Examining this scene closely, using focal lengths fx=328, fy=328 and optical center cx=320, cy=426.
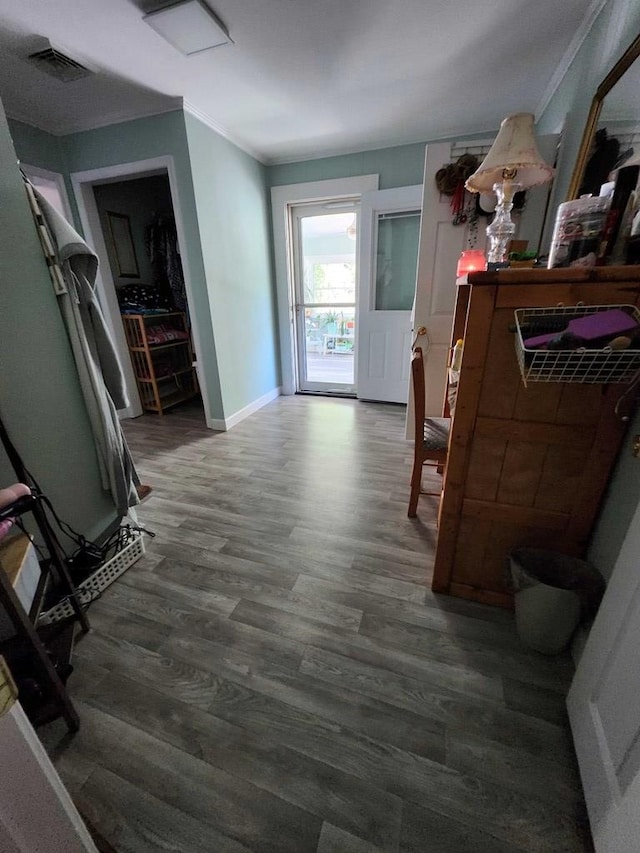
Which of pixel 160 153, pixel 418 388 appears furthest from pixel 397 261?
pixel 418 388

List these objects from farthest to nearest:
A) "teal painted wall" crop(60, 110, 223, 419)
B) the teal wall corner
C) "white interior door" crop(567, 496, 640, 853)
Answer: the teal wall corner, "teal painted wall" crop(60, 110, 223, 419), "white interior door" crop(567, 496, 640, 853)

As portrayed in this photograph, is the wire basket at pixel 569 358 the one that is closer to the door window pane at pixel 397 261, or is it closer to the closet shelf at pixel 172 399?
the door window pane at pixel 397 261

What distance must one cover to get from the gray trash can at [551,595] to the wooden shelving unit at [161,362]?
3.55 meters

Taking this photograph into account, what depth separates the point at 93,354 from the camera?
1524 millimetres

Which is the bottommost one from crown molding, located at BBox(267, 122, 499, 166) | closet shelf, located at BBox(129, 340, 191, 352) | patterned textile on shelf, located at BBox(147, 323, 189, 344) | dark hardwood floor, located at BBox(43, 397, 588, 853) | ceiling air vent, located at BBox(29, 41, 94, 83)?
dark hardwood floor, located at BBox(43, 397, 588, 853)

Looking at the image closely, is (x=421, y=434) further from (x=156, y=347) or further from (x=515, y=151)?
(x=156, y=347)

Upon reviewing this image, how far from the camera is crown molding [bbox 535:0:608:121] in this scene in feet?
5.11

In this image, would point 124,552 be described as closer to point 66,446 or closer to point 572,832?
point 66,446

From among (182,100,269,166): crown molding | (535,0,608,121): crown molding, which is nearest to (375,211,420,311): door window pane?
(535,0,608,121): crown molding

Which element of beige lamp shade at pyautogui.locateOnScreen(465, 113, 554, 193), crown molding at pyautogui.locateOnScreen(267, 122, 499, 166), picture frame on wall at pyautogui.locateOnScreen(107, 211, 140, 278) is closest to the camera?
beige lamp shade at pyautogui.locateOnScreen(465, 113, 554, 193)

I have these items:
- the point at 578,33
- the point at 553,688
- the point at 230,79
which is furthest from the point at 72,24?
the point at 553,688

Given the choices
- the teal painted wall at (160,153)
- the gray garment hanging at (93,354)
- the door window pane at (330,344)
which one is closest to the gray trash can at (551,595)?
the gray garment hanging at (93,354)

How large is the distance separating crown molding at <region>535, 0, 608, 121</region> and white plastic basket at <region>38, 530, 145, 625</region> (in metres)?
3.38

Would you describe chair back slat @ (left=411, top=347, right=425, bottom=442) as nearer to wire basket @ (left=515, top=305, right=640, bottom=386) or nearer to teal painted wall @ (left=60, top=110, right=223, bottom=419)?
wire basket @ (left=515, top=305, right=640, bottom=386)
